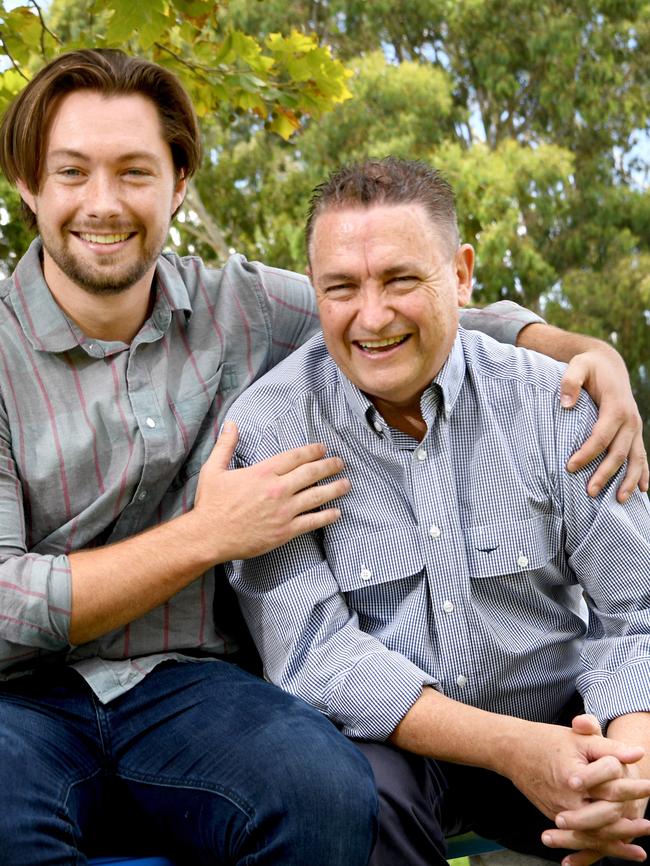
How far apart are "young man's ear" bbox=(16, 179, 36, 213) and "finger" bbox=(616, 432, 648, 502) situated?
150cm

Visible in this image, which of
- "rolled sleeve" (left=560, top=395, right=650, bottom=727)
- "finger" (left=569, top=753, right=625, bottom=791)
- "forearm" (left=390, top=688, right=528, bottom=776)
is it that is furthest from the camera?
"rolled sleeve" (left=560, top=395, right=650, bottom=727)

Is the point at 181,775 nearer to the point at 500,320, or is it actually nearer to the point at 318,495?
the point at 318,495

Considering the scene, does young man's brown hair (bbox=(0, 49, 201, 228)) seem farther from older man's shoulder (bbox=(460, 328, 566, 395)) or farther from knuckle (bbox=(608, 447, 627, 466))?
knuckle (bbox=(608, 447, 627, 466))

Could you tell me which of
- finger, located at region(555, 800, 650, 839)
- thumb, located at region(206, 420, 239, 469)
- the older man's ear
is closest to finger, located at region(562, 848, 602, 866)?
finger, located at region(555, 800, 650, 839)

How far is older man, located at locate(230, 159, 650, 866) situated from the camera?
234cm

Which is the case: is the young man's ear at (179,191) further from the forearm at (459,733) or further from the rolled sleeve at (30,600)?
the forearm at (459,733)

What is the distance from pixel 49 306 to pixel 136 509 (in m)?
0.50

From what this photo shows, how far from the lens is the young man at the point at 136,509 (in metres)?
2.11

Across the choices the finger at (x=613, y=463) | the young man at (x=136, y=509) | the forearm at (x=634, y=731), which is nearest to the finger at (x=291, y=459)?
the young man at (x=136, y=509)

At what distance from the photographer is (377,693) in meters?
2.25

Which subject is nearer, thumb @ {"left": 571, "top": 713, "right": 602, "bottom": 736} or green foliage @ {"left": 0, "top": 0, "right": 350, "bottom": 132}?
thumb @ {"left": 571, "top": 713, "right": 602, "bottom": 736}

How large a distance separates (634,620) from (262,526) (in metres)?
0.80

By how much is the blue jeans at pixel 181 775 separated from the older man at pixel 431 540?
17 centimetres

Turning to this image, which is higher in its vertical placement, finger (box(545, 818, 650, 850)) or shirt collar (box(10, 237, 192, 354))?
shirt collar (box(10, 237, 192, 354))
